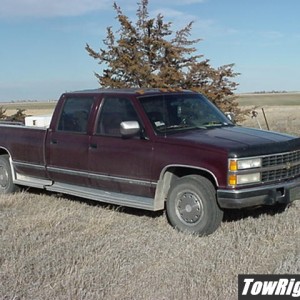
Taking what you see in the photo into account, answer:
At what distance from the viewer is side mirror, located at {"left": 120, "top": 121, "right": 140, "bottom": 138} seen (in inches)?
251

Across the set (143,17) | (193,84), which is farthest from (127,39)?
(193,84)

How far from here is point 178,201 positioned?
247 inches

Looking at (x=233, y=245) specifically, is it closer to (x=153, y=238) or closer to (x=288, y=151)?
(x=153, y=238)

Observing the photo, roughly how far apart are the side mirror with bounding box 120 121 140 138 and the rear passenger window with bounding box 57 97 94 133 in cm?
100

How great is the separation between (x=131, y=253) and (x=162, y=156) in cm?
143

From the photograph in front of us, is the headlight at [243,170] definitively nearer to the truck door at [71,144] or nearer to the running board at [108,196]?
the running board at [108,196]

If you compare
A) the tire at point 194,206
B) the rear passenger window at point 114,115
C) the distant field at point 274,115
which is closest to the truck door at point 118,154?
the rear passenger window at point 114,115

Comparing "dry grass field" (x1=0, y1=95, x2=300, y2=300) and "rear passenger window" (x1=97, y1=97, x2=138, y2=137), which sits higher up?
"rear passenger window" (x1=97, y1=97, x2=138, y2=137)

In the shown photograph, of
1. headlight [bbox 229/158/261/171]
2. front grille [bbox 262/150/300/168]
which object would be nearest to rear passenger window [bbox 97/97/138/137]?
headlight [bbox 229/158/261/171]

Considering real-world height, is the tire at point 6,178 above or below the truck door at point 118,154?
below

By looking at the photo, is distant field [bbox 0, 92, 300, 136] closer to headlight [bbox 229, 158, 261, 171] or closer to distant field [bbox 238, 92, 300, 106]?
distant field [bbox 238, 92, 300, 106]

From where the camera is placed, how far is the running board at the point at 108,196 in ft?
21.3

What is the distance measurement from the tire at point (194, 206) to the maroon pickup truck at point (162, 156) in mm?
12

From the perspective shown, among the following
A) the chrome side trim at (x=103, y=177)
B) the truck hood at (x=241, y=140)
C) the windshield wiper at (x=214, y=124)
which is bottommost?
the chrome side trim at (x=103, y=177)
